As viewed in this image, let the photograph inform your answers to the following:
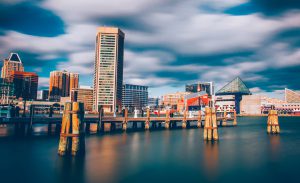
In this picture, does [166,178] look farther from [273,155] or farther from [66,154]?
[273,155]

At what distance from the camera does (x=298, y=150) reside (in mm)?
69500

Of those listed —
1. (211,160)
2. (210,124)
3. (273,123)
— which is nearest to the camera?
(211,160)

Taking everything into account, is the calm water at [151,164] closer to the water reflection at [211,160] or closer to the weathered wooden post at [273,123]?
the water reflection at [211,160]

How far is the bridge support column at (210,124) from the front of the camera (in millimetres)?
80875

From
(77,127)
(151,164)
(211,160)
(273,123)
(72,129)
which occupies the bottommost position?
(151,164)

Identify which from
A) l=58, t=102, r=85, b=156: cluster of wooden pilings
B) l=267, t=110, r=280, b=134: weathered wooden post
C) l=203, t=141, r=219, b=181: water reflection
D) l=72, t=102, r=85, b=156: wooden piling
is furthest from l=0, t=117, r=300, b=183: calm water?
l=267, t=110, r=280, b=134: weathered wooden post

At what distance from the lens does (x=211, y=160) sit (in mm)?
55375

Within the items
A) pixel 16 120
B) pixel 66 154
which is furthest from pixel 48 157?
pixel 16 120

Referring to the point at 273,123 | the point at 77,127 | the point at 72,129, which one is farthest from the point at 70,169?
the point at 273,123

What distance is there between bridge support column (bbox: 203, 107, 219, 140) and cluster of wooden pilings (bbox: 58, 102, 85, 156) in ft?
144

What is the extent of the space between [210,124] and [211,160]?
28057 mm

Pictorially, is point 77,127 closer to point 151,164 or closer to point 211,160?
point 151,164

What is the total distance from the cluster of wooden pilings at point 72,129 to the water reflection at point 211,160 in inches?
1012

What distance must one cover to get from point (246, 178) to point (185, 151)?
25135mm
